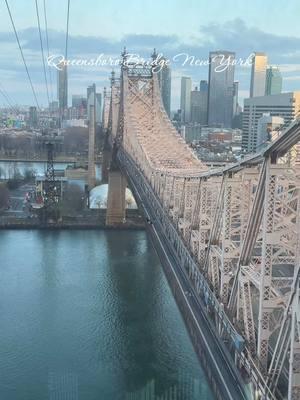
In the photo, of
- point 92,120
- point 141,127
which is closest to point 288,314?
point 141,127

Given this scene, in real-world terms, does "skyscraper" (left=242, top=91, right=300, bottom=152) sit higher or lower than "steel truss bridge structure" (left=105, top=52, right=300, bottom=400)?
higher

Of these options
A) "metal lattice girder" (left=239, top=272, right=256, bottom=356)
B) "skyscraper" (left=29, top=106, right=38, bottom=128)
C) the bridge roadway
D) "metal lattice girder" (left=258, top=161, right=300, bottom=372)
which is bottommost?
the bridge roadway

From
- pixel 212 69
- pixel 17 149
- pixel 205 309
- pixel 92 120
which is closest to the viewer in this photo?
pixel 205 309

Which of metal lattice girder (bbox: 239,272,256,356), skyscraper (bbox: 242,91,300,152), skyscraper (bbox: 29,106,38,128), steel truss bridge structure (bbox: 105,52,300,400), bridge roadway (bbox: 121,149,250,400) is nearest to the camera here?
steel truss bridge structure (bbox: 105,52,300,400)

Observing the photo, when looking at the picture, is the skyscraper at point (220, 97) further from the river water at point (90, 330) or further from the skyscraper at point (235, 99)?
the river water at point (90, 330)

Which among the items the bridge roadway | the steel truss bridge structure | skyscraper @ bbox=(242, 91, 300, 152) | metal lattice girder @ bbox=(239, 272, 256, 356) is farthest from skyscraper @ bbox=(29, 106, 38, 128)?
metal lattice girder @ bbox=(239, 272, 256, 356)

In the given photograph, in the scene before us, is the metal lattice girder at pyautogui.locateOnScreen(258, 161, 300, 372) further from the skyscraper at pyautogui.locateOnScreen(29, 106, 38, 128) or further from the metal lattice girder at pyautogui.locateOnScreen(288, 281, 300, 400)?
the skyscraper at pyautogui.locateOnScreen(29, 106, 38, 128)

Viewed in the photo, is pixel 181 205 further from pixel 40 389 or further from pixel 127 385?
pixel 40 389

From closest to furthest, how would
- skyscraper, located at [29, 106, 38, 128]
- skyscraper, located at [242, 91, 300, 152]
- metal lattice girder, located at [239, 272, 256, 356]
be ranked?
metal lattice girder, located at [239, 272, 256, 356] < skyscraper, located at [242, 91, 300, 152] < skyscraper, located at [29, 106, 38, 128]
